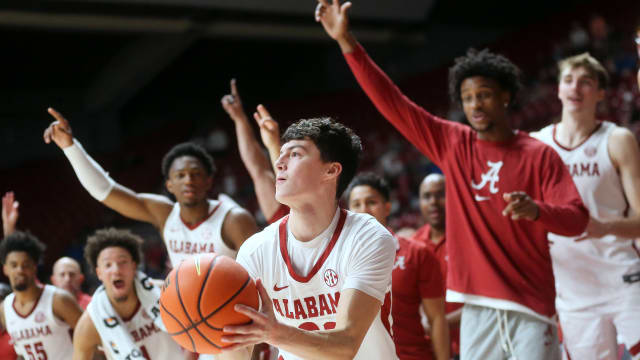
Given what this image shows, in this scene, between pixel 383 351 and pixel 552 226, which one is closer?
pixel 383 351

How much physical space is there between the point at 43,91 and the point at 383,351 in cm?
1680

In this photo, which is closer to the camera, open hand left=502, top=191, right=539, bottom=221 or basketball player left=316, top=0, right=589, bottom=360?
open hand left=502, top=191, right=539, bottom=221

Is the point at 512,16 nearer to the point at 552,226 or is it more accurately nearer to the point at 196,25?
the point at 196,25

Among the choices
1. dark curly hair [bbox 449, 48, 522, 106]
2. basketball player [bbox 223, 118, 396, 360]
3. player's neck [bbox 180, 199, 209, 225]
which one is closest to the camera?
basketball player [bbox 223, 118, 396, 360]

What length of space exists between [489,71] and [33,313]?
374 centimetres

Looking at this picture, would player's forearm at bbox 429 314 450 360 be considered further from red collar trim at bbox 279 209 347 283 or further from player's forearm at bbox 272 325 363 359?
player's forearm at bbox 272 325 363 359

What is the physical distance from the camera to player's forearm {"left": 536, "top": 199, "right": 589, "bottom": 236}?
2.94m

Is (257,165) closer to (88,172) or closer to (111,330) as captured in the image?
(88,172)

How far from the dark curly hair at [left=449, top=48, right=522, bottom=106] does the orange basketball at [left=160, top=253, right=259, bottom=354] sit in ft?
6.03

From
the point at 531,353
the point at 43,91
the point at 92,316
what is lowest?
the point at 531,353

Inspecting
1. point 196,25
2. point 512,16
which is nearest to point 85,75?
point 196,25

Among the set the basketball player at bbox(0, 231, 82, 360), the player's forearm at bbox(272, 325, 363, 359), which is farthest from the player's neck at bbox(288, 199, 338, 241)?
the basketball player at bbox(0, 231, 82, 360)

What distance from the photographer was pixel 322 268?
2.69 meters

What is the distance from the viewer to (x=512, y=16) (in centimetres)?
1744
